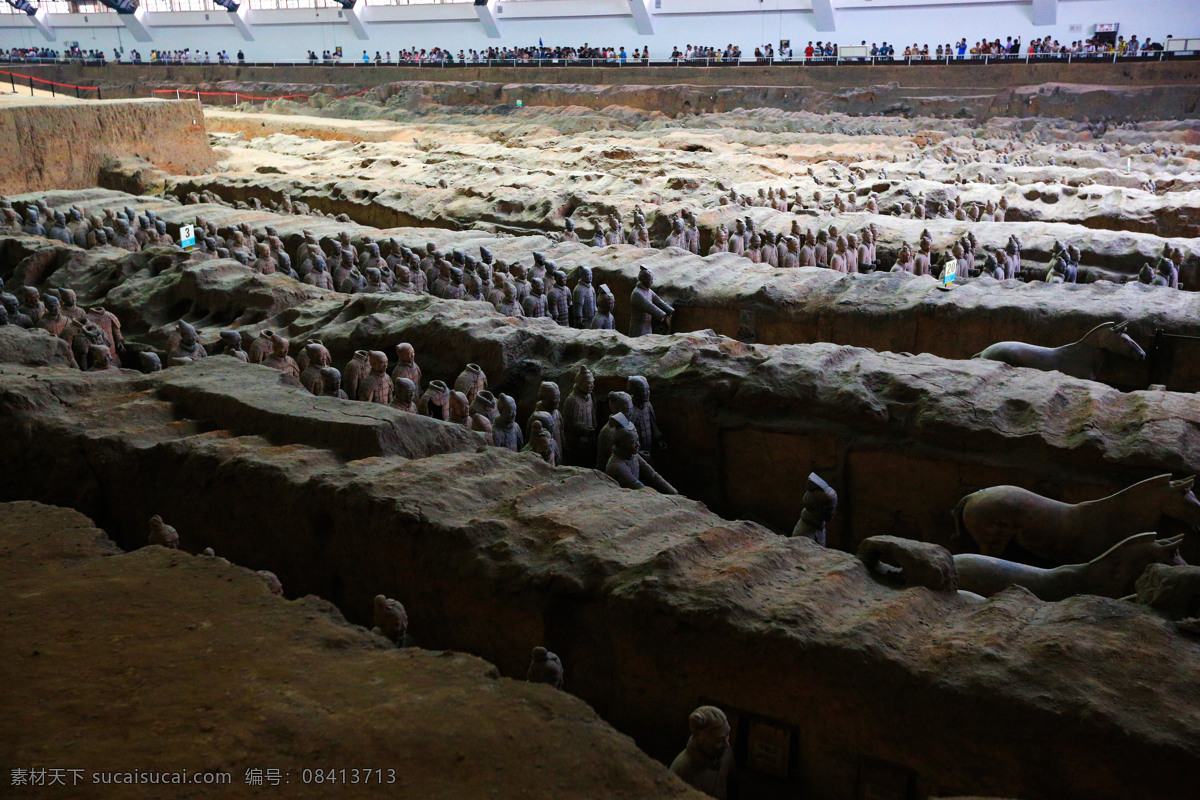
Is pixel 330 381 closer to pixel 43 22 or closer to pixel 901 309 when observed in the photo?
pixel 901 309

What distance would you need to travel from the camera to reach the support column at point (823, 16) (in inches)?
994

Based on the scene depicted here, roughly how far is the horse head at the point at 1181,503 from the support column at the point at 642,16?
26.6 metres

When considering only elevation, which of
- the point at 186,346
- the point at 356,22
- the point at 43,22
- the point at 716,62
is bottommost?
the point at 186,346

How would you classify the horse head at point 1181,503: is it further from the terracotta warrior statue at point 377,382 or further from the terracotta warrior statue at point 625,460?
the terracotta warrior statue at point 377,382

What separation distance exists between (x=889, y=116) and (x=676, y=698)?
21.0 meters

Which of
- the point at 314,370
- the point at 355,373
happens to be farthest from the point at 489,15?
the point at 314,370

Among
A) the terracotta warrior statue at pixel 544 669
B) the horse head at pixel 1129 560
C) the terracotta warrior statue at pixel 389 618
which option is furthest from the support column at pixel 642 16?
the terracotta warrior statue at pixel 544 669

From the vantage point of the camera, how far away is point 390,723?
2406mm

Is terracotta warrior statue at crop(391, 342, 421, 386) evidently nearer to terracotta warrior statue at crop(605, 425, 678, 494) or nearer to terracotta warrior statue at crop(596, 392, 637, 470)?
terracotta warrior statue at crop(596, 392, 637, 470)

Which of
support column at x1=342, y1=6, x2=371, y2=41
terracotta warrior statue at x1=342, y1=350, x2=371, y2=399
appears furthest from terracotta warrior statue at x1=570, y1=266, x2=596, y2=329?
→ support column at x1=342, y1=6, x2=371, y2=41

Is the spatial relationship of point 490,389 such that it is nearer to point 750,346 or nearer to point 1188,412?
point 750,346

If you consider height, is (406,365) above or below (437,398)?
above

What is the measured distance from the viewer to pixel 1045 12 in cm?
2309

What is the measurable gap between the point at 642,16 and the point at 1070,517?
26802mm
